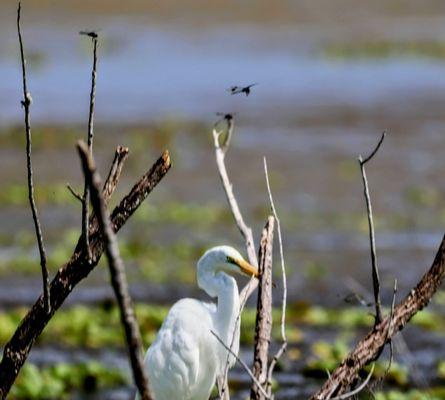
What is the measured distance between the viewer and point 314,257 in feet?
36.1

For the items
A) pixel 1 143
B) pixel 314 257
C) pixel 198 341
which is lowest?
pixel 198 341

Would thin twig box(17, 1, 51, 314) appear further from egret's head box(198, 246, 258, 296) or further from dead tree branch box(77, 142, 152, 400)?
dead tree branch box(77, 142, 152, 400)

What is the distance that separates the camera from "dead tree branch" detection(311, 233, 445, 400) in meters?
4.08

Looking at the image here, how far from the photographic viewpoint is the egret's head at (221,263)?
4.49 m

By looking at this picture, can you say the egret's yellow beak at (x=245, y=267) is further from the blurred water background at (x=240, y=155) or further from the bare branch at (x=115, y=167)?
the bare branch at (x=115, y=167)

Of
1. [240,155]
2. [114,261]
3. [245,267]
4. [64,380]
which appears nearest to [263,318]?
[245,267]

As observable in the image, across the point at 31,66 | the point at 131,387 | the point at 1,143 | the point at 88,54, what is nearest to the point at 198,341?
the point at 131,387

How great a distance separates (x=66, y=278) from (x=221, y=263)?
1.90 ft

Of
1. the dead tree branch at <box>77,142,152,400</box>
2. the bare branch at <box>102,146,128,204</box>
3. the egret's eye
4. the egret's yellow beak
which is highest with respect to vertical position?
the bare branch at <box>102,146,128,204</box>

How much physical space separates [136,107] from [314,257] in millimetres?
8593

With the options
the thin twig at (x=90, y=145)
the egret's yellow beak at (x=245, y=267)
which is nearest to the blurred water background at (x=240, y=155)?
the egret's yellow beak at (x=245, y=267)

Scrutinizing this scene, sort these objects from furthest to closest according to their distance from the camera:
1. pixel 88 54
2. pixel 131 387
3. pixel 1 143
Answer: pixel 88 54
pixel 1 143
pixel 131 387

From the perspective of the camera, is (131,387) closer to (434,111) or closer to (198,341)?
(198,341)

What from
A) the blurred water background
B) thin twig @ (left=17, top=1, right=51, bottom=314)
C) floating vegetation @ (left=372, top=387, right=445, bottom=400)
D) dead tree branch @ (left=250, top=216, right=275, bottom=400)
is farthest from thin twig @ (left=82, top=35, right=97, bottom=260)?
floating vegetation @ (left=372, top=387, right=445, bottom=400)
